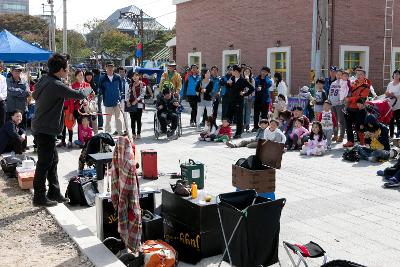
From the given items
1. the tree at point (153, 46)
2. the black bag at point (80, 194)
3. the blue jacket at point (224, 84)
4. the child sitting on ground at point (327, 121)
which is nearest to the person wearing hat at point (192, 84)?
the blue jacket at point (224, 84)

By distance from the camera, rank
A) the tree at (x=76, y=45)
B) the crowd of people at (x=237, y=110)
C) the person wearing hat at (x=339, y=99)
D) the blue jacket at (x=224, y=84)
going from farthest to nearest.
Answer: the tree at (x=76, y=45)
the blue jacket at (x=224, y=84)
the person wearing hat at (x=339, y=99)
the crowd of people at (x=237, y=110)

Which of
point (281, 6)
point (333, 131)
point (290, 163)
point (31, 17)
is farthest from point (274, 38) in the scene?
point (31, 17)

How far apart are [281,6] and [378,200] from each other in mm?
16294

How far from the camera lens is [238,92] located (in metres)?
13.6

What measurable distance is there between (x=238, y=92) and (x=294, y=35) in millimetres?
9294

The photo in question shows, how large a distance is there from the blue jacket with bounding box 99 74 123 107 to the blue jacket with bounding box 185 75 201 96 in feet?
8.46

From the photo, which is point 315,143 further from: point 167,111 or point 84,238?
point 84,238

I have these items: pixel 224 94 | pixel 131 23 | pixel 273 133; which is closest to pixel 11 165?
pixel 273 133

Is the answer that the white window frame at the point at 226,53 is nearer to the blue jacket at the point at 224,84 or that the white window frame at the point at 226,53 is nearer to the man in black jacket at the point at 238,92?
the blue jacket at the point at 224,84

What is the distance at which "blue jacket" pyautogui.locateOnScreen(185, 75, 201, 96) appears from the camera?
15.4m

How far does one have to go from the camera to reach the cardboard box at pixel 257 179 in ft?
21.5

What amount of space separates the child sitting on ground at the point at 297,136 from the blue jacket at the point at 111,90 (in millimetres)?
4524

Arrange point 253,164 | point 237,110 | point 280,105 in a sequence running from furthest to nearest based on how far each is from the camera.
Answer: point 280,105 < point 237,110 < point 253,164

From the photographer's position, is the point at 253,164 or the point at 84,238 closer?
the point at 84,238
